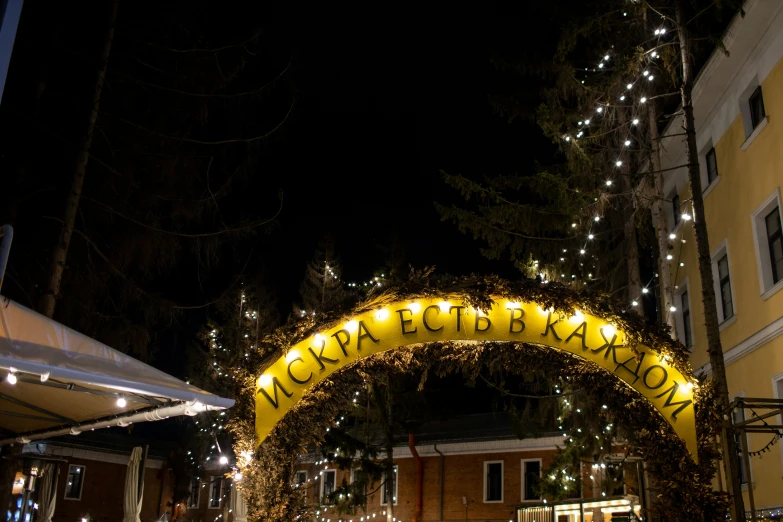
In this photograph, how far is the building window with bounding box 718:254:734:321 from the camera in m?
14.9

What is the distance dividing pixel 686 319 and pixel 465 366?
11807 mm

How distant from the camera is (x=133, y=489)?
13781mm

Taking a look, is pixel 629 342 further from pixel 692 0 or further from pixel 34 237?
pixel 34 237

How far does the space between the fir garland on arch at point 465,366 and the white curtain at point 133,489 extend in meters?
6.18

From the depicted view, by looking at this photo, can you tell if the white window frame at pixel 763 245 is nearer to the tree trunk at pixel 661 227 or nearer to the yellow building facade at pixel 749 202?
the yellow building facade at pixel 749 202

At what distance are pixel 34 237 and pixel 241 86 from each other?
4330 mm

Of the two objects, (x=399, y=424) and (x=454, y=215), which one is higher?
(x=454, y=215)

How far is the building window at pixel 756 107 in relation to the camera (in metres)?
13.5

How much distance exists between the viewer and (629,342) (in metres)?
7.82

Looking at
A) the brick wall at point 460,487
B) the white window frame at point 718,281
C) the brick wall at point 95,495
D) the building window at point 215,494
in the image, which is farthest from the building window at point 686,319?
the building window at point 215,494

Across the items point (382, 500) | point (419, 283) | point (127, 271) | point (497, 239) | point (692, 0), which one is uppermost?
point (692, 0)

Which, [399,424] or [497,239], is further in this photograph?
[399,424]

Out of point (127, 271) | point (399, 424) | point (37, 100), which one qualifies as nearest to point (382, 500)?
point (399, 424)

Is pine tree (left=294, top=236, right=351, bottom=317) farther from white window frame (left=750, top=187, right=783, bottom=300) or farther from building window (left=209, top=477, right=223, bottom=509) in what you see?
white window frame (left=750, top=187, right=783, bottom=300)
